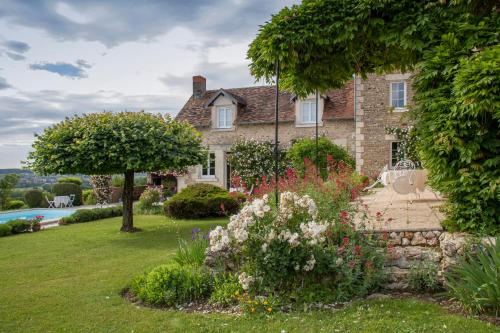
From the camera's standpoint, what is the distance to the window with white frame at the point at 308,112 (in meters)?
20.3

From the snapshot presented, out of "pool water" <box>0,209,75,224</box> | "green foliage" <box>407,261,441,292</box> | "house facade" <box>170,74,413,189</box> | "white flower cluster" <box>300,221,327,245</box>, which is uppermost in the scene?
"house facade" <box>170,74,413,189</box>

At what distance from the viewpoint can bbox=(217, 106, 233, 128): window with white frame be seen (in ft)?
72.7

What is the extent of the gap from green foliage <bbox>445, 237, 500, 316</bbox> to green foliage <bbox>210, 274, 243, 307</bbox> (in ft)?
7.83

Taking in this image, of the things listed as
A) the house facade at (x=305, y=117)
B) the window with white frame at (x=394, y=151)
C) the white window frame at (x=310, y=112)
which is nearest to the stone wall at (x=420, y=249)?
the house facade at (x=305, y=117)

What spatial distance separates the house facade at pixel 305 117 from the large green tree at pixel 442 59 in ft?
31.9

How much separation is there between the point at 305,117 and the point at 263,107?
2.63 metres

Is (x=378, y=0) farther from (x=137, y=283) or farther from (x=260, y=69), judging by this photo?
(x=137, y=283)

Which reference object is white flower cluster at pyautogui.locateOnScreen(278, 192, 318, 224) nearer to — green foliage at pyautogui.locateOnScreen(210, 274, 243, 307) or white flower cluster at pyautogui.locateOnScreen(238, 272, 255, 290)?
white flower cluster at pyautogui.locateOnScreen(238, 272, 255, 290)

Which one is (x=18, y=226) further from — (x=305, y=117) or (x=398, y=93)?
(x=398, y=93)

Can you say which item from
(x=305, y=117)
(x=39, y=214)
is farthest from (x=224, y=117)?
(x=39, y=214)

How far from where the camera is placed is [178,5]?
6.68 metres

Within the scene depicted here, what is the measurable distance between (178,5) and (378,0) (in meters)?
3.04

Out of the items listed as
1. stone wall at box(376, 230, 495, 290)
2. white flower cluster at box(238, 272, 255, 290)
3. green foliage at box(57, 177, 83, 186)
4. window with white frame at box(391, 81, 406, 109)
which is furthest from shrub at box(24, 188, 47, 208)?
stone wall at box(376, 230, 495, 290)

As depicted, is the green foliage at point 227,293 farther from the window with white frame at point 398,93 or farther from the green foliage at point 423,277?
the window with white frame at point 398,93
